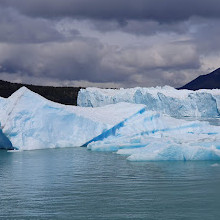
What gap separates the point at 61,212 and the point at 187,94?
42879 millimetres

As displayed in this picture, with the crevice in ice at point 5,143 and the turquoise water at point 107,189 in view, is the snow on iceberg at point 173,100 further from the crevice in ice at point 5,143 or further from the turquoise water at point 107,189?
the turquoise water at point 107,189

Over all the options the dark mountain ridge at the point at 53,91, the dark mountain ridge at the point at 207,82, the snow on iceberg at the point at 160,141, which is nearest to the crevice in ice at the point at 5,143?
the snow on iceberg at the point at 160,141

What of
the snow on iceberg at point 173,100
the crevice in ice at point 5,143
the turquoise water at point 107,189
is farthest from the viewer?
the snow on iceberg at point 173,100

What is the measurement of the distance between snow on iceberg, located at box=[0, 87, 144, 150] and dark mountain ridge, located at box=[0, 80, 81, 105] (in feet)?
178

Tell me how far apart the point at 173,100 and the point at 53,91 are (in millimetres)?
38984

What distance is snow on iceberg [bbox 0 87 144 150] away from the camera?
1773cm

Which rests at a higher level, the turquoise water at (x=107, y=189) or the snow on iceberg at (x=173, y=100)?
the snow on iceberg at (x=173, y=100)

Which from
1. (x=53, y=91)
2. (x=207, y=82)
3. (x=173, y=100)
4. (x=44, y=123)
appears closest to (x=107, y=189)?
(x=44, y=123)

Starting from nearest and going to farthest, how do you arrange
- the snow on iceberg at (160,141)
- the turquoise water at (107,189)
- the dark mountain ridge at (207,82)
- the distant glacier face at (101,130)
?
the turquoise water at (107,189) → the snow on iceberg at (160,141) → the distant glacier face at (101,130) → the dark mountain ridge at (207,82)

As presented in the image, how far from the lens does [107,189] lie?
29.9 ft

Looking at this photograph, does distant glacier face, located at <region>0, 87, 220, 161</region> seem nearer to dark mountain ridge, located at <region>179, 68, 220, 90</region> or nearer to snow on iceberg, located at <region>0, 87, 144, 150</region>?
snow on iceberg, located at <region>0, 87, 144, 150</region>

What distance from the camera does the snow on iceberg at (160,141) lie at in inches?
525

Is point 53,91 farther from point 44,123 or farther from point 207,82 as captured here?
point 207,82

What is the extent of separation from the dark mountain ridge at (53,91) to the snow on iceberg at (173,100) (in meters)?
27.0
